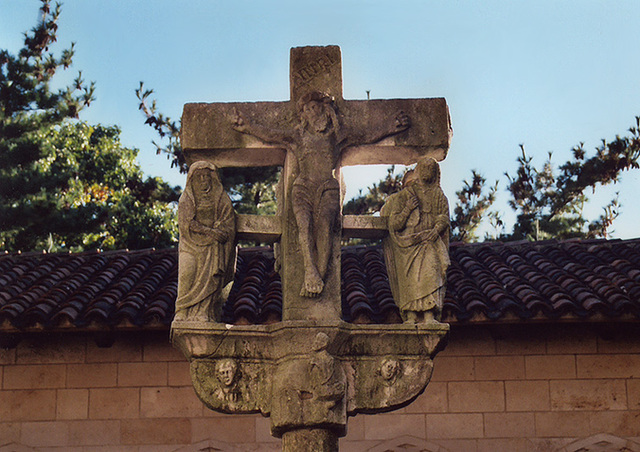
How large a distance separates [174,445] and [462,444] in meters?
3.27

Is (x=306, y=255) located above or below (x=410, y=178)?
below

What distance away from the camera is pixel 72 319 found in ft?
39.9

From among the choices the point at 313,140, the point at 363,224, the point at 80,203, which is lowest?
the point at 363,224

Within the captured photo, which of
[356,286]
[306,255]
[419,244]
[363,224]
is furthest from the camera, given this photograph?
[356,286]

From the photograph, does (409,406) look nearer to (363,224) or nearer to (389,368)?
(363,224)

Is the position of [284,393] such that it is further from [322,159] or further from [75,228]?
[75,228]

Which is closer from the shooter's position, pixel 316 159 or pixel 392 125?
pixel 316 159

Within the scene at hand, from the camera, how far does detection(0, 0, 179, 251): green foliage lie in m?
25.2

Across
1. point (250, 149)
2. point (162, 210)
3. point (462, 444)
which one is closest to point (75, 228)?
point (162, 210)

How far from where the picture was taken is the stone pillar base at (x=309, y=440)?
7.80 metres

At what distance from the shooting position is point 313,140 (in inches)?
336

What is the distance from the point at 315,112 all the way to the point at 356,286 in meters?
4.87

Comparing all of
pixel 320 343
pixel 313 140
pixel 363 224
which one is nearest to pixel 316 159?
pixel 313 140

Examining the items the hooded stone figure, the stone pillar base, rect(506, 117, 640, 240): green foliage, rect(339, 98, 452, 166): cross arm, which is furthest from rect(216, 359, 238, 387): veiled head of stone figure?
rect(506, 117, 640, 240): green foliage
